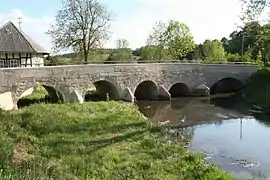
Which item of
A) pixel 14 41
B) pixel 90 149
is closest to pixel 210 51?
pixel 14 41

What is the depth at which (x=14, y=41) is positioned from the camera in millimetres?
32438

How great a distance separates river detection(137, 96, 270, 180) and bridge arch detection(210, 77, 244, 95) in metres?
4.29

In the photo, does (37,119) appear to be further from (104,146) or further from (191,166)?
(191,166)

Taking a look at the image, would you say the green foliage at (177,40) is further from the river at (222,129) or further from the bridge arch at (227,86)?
the river at (222,129)

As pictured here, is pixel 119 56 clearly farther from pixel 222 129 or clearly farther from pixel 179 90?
pixel 222 129

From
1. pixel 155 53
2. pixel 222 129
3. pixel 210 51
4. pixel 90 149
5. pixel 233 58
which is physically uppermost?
pixel 210 51

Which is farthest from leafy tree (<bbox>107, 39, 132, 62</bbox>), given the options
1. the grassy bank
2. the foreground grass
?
the foreground grass

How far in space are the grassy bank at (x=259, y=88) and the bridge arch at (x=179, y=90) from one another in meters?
5.60

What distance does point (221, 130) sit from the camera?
23.7m

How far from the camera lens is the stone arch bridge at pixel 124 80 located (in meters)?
26.2

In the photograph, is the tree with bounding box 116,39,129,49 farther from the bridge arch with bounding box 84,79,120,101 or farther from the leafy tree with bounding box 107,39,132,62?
the bridge arch with bounding box 84,79,120,101

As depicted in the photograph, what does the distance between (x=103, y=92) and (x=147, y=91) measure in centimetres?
441

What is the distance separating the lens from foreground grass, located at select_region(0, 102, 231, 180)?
12.4m

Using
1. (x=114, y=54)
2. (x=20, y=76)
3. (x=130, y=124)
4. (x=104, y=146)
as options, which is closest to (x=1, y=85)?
(x=20, y=76)
